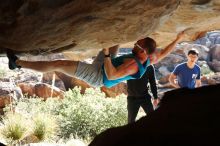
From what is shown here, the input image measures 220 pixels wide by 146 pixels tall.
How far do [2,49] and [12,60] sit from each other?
246 mm

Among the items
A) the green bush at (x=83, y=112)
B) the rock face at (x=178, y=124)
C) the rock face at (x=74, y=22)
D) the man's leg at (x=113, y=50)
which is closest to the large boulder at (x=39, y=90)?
the green bush at (x=83, y=112)

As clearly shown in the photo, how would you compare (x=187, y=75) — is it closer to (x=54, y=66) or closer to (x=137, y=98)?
Answer: (x=137, y=98)

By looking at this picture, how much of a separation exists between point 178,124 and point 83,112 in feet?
34.3

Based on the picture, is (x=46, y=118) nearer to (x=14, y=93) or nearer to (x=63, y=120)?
(x=63, y=120)

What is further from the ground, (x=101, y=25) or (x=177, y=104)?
(x=101, y=25)

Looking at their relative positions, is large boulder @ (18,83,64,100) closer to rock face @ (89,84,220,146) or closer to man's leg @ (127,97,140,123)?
man's leg @ (127,97,140,123)

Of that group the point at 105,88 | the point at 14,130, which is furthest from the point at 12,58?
the point at 105,88

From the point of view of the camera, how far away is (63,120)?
11648 millimetres

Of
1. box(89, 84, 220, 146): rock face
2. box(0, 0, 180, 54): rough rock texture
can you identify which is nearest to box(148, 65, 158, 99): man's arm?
box(0, 0, 180, 54): rough rock texture

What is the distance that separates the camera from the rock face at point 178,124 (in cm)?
139

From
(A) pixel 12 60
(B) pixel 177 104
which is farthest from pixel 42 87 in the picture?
(B) pixel 177 104

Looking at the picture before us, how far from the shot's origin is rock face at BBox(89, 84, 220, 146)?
4.56 feet

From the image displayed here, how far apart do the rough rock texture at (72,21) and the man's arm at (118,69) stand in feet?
1.58

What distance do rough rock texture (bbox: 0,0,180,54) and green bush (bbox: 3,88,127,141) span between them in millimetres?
6333
